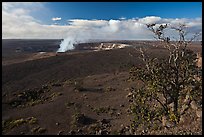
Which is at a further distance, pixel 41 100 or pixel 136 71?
pixel 41 100

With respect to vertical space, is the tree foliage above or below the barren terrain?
above

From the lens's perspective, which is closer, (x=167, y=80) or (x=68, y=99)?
(x=167, y=80)

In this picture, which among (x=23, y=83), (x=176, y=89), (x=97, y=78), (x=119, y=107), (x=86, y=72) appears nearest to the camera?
(x=176, y=89)

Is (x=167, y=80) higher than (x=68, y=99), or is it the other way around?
(x=167, y=80)

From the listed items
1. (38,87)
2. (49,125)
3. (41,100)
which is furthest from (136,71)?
(38,87)

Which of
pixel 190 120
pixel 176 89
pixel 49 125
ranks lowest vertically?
pixel 49 125

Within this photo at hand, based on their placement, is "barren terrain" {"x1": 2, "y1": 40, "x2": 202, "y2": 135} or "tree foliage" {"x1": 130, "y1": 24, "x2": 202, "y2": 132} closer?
"tree foliage" {"x1": 130, "y1": 24, "x2": 202, "y2": 132}

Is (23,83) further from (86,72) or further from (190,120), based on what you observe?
(190,120)

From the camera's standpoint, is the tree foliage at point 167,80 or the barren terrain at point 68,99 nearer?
the tree foliage at point 167,80

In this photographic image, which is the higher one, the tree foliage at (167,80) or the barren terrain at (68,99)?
the tree foliage at (167,80)

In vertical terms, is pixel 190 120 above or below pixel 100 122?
above

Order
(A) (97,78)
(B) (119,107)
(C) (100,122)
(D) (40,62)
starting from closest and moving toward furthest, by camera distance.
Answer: (C) (100,122), (B) (119,107), (A) (97,78), (D) (40,62)
